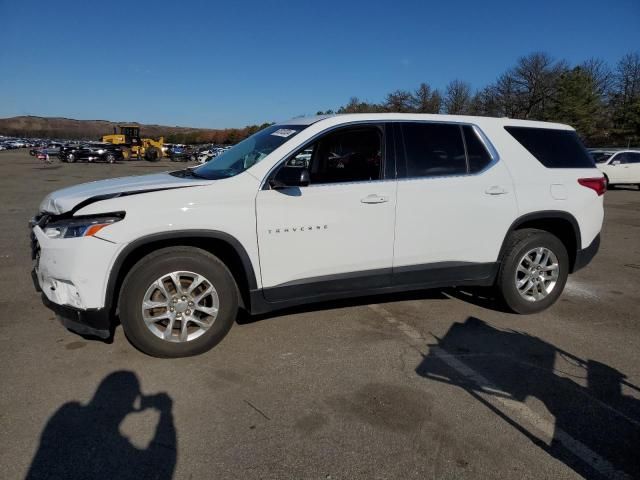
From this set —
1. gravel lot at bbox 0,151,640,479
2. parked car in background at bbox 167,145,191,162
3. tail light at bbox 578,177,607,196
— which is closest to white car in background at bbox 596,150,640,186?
tail light at bbox 578,177,607,196

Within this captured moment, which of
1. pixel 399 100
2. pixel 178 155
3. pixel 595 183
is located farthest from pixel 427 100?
pixel 595 183

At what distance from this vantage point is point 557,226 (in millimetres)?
4855

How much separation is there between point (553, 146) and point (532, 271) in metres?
1.25

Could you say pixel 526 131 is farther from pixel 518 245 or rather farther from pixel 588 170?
pixel 518 245

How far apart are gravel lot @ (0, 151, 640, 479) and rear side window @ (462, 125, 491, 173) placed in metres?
1.45

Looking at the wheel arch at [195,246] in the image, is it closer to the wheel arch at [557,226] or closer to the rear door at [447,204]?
the rear door at [447,204]

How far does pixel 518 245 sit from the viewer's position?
14.9ft

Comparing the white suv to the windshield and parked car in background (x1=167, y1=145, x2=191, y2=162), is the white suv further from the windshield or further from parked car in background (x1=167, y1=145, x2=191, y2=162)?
parked car in background (x1=167, y1=145, x2=191, y2=162)

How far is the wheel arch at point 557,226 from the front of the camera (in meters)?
4.51

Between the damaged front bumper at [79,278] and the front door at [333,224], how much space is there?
1114mm

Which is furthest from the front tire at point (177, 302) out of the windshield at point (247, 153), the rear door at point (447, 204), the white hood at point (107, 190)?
the rear door at point (447, 204)

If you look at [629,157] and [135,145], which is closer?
[629,157]

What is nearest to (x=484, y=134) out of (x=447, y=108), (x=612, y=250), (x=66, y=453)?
(x=66, y=453)

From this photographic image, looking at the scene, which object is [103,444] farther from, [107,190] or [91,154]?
[91,154]
